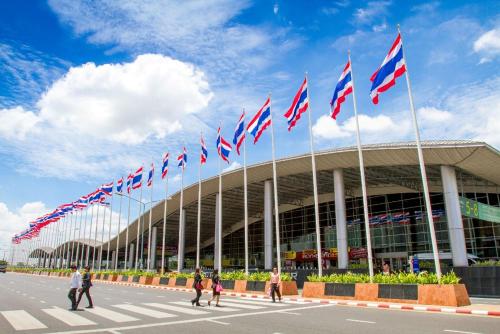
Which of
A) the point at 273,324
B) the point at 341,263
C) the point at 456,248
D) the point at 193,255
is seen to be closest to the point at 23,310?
the point at 273,324

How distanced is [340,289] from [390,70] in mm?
10413

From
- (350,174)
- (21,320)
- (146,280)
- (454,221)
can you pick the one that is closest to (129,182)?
(146,280)

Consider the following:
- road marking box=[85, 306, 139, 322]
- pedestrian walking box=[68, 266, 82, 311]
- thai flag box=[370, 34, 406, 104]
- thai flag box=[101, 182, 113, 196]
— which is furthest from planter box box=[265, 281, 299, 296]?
thai flag box=[101, 182, 113, 196]

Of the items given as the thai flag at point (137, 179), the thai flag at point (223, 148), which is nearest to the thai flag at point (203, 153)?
the thai flag at point (223, 148)

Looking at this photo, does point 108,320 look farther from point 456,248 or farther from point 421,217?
point 421,217

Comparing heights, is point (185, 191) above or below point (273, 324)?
above

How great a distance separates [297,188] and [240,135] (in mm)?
26053

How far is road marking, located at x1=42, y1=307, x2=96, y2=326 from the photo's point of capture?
10898 millimetres

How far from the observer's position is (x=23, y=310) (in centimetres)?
1401

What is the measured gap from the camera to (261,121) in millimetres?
25062

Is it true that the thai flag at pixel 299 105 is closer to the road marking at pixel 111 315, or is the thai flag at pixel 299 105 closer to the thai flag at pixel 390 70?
the thai flag at pixel 390 70

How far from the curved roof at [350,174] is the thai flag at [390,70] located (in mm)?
15955

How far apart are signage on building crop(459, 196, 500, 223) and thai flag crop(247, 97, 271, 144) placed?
15.4 m

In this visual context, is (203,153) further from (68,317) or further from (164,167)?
(68,317)
